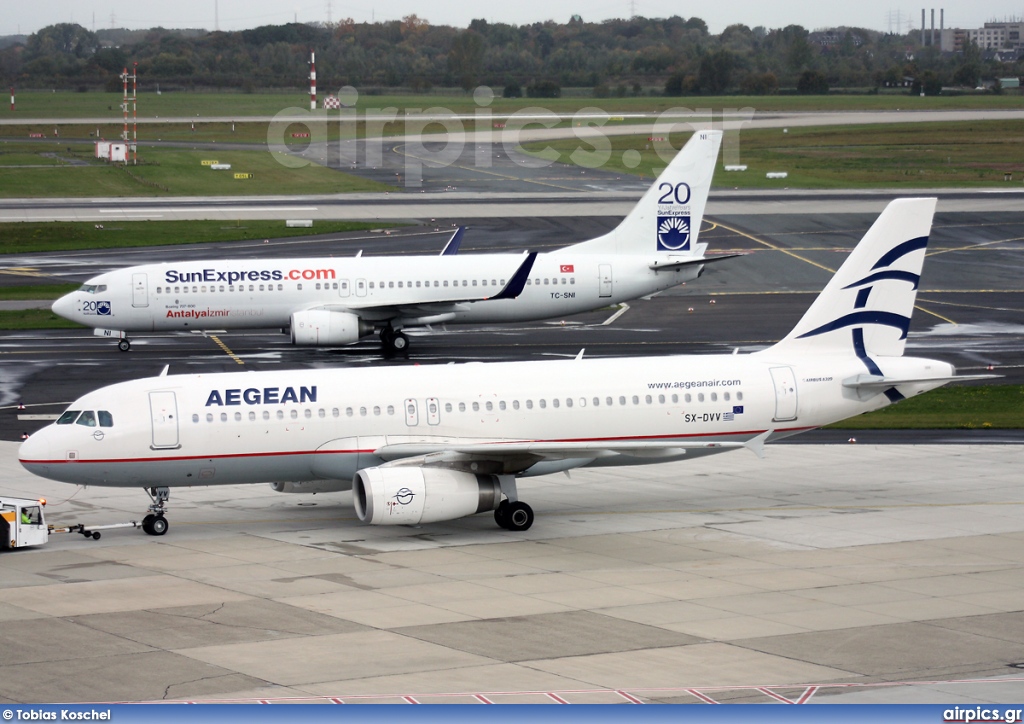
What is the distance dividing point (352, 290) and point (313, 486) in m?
24.3

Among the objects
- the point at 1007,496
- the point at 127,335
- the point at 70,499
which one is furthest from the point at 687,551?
the point at 127,335

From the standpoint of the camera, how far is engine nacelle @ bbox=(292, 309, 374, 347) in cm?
5644

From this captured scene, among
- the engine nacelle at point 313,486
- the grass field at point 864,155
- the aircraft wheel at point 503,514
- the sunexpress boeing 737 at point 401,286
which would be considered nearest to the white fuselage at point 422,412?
the engine nacelle at point 313,486

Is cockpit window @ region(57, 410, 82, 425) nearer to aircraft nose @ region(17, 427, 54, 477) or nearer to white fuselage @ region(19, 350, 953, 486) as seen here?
white fuselage @ region(19, 350, 953, 486)

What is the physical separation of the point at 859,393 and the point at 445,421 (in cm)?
1084

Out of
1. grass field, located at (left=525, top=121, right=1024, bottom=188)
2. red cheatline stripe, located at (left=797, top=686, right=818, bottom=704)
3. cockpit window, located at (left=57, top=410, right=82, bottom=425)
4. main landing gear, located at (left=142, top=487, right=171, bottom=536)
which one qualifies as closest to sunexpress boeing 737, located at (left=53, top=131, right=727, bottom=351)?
main landing gear, located at (left=142, top=487, right=171, bottom=536)

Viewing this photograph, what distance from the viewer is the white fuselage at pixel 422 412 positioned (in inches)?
1268

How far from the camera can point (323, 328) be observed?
5650cm

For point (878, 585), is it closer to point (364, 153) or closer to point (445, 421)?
point (445, 421)

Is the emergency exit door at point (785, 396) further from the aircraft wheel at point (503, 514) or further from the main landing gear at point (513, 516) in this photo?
the aircraft wheel at point (503, 514)

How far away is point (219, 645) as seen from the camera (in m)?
24.0

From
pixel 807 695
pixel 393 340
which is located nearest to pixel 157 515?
pixel 807 695

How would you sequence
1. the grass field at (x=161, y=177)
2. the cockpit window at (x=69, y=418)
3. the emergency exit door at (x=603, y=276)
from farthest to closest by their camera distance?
the grass field at (x=161, y=177), the emergency exit door at (x=603, y=276), the cockpit window at (x=69, y=418)

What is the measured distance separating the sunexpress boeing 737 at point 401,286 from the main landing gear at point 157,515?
23415 mm
